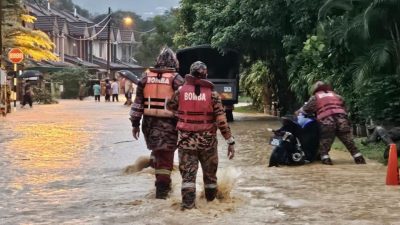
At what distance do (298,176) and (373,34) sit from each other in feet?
17.9

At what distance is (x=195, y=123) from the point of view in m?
7.93

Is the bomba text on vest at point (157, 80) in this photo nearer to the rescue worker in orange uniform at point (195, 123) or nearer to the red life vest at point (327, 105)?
the rescue worker in orange uniform at point (195, 123)

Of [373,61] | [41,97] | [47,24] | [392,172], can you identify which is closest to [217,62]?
[373,61]

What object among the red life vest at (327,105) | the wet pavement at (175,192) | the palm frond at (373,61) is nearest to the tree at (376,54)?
the palm frond at (373,61)

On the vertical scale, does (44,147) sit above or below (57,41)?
below

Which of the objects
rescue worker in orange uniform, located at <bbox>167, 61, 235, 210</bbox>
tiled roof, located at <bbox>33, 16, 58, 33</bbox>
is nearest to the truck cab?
rescue worker in orange uniform, located at <bbox>167, 61, 235, 210</bbox>

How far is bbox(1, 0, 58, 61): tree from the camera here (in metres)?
36.7

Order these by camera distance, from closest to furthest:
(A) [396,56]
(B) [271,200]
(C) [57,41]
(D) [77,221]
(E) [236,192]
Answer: (D) [77,221] → (B) [271,200] → (E) [236,192] → (A) [396,56] → (C) [57,41]

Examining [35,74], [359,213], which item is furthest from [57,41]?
[359,213]

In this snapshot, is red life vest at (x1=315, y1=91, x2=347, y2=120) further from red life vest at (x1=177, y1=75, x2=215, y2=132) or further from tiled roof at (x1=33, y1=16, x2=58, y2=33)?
tiled roof at (x1=33, y1=16, x2=58, y2=33)

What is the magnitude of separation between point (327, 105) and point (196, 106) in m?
4.98

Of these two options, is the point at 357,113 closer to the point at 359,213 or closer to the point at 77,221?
the point at 359,213

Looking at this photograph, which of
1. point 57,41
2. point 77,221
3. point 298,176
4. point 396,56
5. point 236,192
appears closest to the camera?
point 77,221

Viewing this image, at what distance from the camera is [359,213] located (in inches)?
303
